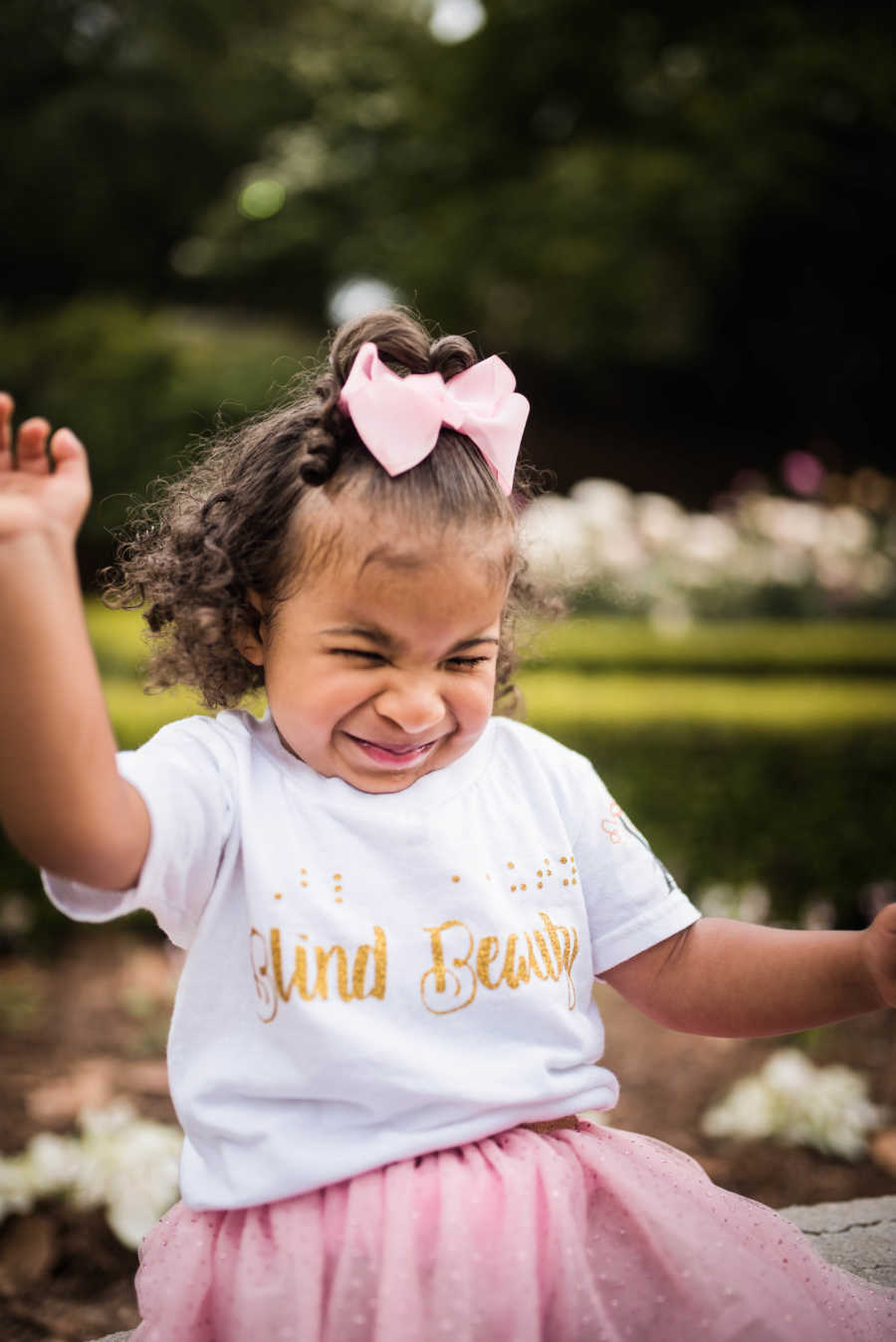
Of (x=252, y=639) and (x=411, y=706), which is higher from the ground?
(x=252, y=639)

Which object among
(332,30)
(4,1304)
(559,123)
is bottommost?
(4,1304)

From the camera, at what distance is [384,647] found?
142cm

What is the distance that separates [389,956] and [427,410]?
2.08ft

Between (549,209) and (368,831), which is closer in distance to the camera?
(368,831)

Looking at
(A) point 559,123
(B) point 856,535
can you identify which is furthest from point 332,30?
(B) point 856,535

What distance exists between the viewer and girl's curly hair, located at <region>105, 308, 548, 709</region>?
1460 millimetres

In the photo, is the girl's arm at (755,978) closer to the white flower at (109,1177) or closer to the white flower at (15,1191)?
the white flower at (109,1177)

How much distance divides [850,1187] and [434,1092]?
2.19 m

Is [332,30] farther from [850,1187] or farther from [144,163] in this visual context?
[850,1187]

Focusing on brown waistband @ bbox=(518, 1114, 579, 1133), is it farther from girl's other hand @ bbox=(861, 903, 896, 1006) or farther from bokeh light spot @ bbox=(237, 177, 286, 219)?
bokeh light spot @ bbox=(237, 177, 286, 219)

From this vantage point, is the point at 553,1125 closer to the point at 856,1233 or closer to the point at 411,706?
the point at 411,706

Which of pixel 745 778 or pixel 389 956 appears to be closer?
pixel 389 956

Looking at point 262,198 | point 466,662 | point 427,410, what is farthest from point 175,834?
point 262,198

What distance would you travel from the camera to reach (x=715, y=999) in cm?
164
